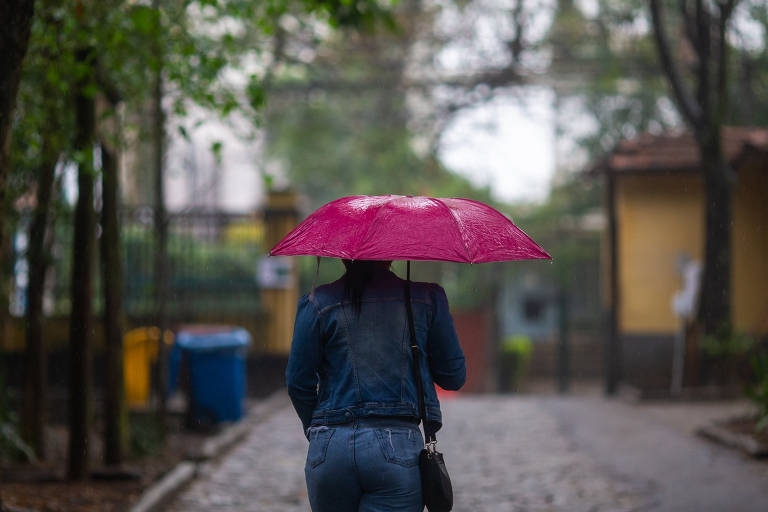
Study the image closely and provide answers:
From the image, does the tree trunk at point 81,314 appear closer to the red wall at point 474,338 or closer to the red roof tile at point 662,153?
the red roof tile at point 662,153

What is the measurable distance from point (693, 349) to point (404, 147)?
41.2ft

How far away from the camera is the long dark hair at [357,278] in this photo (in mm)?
3824

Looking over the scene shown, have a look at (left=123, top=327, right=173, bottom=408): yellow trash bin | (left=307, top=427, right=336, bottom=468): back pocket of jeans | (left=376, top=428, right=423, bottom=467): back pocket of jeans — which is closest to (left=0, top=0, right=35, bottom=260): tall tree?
(left=307, top=427, right=336, bottom=468): back pocket of jeans

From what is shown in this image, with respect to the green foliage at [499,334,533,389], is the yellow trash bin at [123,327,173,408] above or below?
above

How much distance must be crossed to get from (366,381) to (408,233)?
596mm

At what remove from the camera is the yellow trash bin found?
14.1 metres

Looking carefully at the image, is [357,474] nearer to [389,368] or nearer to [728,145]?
[389,368]

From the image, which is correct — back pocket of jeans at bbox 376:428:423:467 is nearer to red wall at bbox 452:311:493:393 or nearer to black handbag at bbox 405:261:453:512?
black handbag at bbox 405:261:453:512

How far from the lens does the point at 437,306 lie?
12.9ft

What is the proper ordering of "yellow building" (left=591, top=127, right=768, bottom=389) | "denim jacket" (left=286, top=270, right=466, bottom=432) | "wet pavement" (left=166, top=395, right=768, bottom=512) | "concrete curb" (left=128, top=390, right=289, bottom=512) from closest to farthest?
"denim jacket" (left=286, top=270, right=466, bottom=432) → "concrete curb" (left=128, top=390, right=289, bottom=512) → "wet pavement" (left=166, top=395, right=768, bottom=512) → "yellow building" (left=591, top=127, right=768, bottom=389)

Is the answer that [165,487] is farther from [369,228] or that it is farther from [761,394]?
[761,394]

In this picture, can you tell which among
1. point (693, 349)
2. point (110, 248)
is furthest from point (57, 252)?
point (693, 349)

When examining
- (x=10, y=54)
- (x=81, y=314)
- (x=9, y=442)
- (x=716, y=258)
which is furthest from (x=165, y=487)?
(x=716, y=258)

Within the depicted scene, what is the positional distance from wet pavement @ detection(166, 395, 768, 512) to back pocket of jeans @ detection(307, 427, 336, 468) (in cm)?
417
